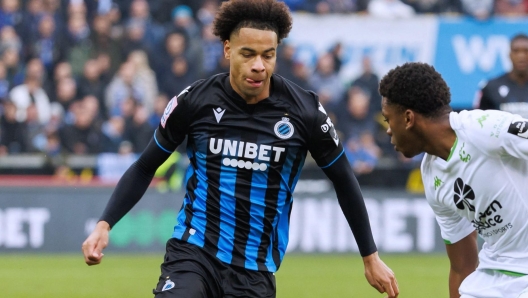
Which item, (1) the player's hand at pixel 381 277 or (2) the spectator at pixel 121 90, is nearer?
(1) the player's hand at pixel 381 277

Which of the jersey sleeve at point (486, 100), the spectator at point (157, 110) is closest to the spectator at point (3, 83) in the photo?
the spectator at point (157, 110)

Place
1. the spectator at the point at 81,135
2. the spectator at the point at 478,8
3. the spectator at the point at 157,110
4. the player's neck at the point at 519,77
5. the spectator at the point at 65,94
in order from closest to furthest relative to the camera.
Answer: the player's neck at the point at 519,77 < the spectator at the point at 81,135 < the spectator at the point at 157,110 < the spectator at the point at 65,94 < the spectator at the point at 478,8

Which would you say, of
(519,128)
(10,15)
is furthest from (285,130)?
(10,15)

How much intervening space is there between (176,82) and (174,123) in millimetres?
10979

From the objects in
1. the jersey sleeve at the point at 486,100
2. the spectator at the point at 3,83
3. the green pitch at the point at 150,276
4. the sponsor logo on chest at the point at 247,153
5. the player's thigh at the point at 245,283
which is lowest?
the green pitch at the point at 150,276

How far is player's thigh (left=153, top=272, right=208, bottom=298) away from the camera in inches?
199

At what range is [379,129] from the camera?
54.1 feet

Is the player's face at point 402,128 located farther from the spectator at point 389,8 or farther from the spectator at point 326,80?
the spectator at point 389,8

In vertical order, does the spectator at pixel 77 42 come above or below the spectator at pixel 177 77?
above

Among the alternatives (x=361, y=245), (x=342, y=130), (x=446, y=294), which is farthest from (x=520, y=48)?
(x=342, y=130)

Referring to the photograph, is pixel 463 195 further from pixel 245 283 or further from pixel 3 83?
pixel 3 83

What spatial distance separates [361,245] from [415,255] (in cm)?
901

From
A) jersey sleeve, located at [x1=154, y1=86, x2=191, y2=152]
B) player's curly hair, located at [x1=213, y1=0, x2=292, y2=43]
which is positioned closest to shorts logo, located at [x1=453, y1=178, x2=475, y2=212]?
player's curly hair, located at [x1=213, y1=0, x2=292, y2=43]

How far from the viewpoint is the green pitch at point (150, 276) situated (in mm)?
10789
